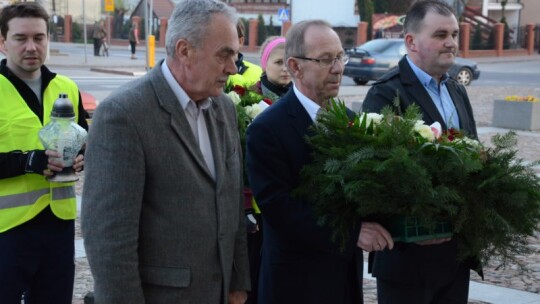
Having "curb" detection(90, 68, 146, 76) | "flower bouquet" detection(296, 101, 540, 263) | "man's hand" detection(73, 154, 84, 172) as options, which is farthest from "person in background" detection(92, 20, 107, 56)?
"flower bouquet" detection(296, 101, 540, 263)

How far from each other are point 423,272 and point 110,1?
37329 mm

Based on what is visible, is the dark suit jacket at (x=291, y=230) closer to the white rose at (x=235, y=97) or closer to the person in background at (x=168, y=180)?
the person in background at (x=168, y=180)

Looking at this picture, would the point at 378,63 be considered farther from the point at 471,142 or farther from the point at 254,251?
the point at 471,142

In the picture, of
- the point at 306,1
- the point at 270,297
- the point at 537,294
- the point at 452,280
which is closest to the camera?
the point at 270,297

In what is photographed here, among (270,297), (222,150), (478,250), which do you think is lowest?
(270,297)

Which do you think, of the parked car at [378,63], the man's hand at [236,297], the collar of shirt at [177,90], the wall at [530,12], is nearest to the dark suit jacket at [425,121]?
the man's hand at [236,297]

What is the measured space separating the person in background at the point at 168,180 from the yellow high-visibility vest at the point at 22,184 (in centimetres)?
123

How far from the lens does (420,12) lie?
4516mm

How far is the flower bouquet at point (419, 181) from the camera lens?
3307mm

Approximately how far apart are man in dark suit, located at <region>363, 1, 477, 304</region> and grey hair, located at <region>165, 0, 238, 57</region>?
1.40 meters

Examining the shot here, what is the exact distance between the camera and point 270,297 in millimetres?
3848

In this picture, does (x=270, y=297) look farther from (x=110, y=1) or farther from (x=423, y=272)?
(x=110, y=1)

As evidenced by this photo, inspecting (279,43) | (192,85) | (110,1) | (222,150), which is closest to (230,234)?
(222,150)

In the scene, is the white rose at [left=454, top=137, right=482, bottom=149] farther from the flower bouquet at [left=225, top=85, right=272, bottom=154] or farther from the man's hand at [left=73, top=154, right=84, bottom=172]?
the man's hand at [left=73, top=154, right=84, bottom=172]
